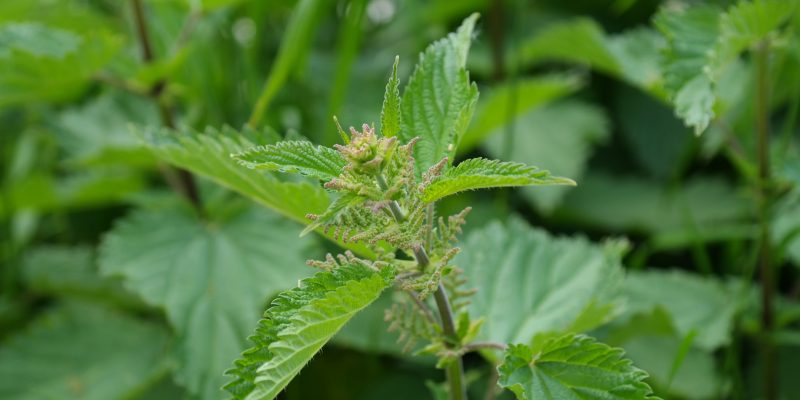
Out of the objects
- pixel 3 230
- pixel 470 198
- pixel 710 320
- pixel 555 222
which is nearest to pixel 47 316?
pixel 3 230

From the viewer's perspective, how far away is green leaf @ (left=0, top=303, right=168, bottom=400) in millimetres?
1663

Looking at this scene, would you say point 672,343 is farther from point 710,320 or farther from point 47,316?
point 47,316

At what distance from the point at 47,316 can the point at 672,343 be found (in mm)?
1362

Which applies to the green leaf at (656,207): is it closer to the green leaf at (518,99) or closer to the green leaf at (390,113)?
the green leaf at (518,99)

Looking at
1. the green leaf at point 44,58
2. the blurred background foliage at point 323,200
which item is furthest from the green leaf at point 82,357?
the green leaf at point 44,58

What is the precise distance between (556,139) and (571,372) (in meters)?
1.36

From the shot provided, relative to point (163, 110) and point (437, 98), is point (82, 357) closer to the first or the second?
point (163, 110)

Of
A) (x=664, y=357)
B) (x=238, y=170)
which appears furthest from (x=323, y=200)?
(x=664, y=357)

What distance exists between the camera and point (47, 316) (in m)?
1.88

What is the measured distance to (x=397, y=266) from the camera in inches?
34.4

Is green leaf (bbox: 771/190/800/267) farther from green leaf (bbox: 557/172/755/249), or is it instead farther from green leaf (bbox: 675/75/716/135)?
green leaf (bbox: 675/75/716/135)

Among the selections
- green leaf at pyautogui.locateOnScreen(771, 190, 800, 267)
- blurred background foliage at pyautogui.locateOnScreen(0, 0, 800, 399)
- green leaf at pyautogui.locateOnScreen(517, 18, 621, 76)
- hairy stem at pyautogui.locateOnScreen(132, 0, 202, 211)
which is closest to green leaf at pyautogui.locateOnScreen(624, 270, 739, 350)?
blurred background foliage at pyautogui.locateOnScreen(0, 0, 800, 399)

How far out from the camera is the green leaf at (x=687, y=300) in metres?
1.51

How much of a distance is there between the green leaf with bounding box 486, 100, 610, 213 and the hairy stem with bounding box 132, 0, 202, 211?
2.38 ft
